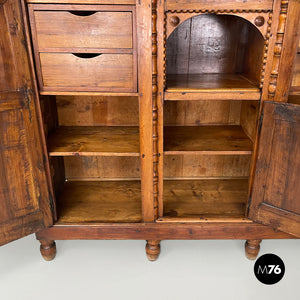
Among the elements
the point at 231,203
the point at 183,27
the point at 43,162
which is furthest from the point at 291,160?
the point at 43,162

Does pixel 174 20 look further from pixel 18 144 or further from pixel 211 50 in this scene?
pixel 18 144

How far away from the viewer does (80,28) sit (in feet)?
4.53

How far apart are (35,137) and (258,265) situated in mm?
1532

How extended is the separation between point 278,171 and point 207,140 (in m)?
0.47

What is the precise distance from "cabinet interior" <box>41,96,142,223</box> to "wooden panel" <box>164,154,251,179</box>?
279mm

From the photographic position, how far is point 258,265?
180cm

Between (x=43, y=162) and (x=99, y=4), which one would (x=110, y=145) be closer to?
(x=43, y=162)

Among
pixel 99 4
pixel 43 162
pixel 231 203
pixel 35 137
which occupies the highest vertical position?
pixel 99 4

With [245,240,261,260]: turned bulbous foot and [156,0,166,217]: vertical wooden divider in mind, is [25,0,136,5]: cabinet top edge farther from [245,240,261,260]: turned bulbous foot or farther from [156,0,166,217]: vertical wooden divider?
[245,240,261,260]: turned bulbous foot

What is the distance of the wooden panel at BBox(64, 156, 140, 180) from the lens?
2.21m

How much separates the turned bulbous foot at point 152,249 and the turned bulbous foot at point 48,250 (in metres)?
0.60

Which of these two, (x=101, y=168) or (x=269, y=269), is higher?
(x=101, y=168)

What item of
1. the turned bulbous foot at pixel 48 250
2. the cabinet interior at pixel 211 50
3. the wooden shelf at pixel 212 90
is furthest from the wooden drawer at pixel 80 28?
the turned bulbous foot at pixel 48 250

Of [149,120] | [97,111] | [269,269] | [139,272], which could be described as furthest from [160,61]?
[269,269]
